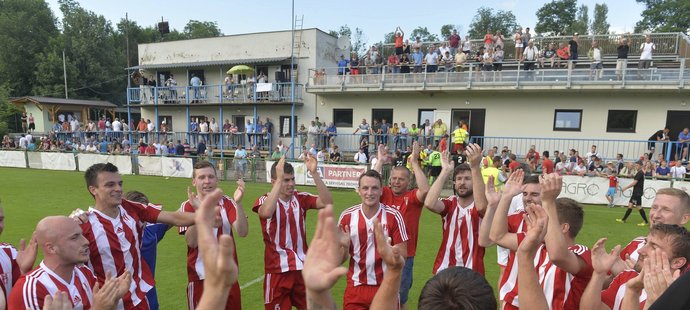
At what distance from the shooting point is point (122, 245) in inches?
152

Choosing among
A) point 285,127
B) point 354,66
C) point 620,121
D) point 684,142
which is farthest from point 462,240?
point 285,127

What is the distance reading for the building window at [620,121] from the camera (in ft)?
62.5

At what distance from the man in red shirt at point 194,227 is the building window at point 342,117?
20.1m

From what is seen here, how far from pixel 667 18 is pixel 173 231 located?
64970mm

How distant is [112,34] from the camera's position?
2351 inches

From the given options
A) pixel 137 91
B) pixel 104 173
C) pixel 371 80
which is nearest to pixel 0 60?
pixel 137 91

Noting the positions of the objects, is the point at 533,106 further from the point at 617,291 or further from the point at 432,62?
the point at 617,291

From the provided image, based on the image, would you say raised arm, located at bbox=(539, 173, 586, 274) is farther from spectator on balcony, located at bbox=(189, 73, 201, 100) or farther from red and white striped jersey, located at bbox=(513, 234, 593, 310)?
spectator on balcony, located at bbox=(189, 73, 201, 100)

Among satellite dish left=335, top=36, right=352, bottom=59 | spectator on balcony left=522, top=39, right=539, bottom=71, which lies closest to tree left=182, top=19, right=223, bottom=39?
satellite dish left=335, top=36, right=352, bottom=59

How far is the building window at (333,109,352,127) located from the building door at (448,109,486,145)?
6217 millimetres

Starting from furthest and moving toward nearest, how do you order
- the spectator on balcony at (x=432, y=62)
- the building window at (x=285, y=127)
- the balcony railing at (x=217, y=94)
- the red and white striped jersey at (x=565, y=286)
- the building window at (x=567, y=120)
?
the building window at (x=285, y=127)
the balcony railing at (x=217, y=94)
the spectator on balcony at (x=432, y=62)
the building window at (x=567, y=120)
the red and white striped jersey at (x=565, y=286)

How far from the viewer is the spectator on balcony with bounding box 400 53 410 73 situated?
22062 mm

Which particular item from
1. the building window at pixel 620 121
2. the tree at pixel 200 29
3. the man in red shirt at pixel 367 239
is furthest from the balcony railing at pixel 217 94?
the tree at pixel 200 29

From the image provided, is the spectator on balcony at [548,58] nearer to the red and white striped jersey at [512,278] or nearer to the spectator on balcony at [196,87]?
the red and white striped jersey at [512,278]
